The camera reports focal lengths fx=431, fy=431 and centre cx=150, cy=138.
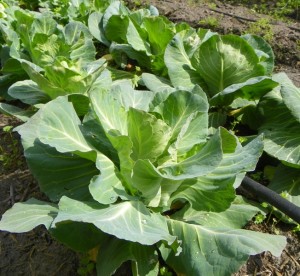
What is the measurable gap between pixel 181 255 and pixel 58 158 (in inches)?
32.4

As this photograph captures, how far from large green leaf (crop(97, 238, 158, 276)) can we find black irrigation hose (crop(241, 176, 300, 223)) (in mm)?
748

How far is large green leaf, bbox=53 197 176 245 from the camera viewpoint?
1.76 meters

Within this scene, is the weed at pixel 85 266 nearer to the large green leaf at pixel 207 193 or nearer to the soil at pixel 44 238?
the soil at pixel 44 238

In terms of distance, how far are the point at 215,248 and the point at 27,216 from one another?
2.89ft

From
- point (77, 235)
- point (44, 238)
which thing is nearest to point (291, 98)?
point (77, 235)

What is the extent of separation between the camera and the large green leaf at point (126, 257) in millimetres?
2031

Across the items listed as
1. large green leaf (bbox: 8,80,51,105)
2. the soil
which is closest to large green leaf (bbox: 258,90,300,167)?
the soil

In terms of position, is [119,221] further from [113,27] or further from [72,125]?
[113,27]

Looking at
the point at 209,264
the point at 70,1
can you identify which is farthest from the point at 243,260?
the point at 70,1

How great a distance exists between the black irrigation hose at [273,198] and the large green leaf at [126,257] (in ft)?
2.45

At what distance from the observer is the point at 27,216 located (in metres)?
2.00

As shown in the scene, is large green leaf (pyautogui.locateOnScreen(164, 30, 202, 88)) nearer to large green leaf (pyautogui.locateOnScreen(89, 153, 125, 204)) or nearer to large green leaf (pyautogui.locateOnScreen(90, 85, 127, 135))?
large green leaf (pyautogui.locateOnScreen(90, 85, 127, 135))

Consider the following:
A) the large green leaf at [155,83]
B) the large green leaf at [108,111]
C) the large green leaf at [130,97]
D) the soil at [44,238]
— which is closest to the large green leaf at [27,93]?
the soil at [44,238]

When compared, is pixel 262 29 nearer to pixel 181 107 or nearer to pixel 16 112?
pixel 181 107
